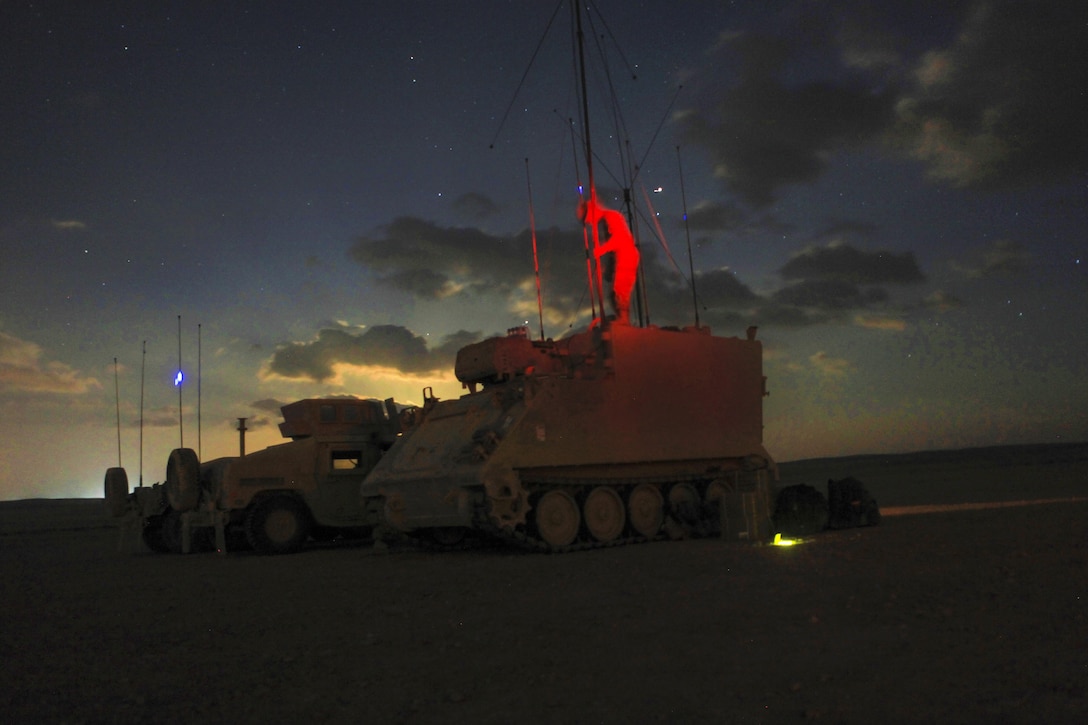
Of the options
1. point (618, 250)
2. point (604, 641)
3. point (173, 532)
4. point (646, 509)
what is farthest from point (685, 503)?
point (173, 532)

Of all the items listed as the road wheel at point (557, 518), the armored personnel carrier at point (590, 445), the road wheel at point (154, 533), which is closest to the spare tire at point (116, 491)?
the road wheel at point (154, 533)

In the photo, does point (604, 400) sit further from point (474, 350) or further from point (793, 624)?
point (793, 624)

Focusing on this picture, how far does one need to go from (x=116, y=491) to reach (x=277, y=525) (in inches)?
210

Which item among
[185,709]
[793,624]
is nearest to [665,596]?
[793,624]

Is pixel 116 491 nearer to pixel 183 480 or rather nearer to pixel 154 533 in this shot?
pixel 154 533

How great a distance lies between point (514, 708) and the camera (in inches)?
189

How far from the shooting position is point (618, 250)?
17719 millimetres

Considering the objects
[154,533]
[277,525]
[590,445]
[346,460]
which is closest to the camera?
[590,445]

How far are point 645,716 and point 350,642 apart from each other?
123 inches

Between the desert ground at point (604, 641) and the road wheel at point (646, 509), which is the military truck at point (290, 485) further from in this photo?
the desert ground at point (604, 641)

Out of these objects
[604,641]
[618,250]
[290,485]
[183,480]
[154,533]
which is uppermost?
[618,250]

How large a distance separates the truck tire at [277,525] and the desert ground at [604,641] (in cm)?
513

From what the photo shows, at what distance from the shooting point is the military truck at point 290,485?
17344 mm

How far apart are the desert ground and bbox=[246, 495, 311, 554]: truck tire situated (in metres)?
5.13
